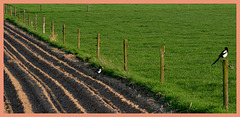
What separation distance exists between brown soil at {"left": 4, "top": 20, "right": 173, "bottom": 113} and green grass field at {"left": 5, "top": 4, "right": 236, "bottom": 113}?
57 centimetres

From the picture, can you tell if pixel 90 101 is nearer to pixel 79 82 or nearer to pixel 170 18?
pixel 79 82

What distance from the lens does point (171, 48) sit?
70.3 ft

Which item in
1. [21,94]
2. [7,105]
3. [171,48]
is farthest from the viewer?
[171,48]

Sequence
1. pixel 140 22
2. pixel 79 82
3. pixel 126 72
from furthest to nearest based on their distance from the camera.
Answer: pixel 140 22 → pixel 126 72 → pixel 79 82

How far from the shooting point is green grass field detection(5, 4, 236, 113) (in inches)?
471

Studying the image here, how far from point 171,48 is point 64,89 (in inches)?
388

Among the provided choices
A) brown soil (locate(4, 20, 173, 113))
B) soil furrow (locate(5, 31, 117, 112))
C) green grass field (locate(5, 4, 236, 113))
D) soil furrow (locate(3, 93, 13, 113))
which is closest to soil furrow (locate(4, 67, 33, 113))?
brown soil (locate(4, 20, 173, 113))

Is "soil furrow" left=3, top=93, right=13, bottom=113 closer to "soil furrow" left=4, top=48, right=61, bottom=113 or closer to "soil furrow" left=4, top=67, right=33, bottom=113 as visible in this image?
"soil furrow" left=4, top=67, right=33, bottom=113

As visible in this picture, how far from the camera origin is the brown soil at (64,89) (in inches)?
432

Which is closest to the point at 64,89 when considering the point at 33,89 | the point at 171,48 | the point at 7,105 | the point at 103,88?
the point at 33,89

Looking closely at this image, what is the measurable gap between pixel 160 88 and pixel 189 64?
4.92 meters

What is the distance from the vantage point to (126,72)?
1473 centimetres

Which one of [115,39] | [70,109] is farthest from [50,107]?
[115,39]

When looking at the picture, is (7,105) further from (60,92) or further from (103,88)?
(103,88)
